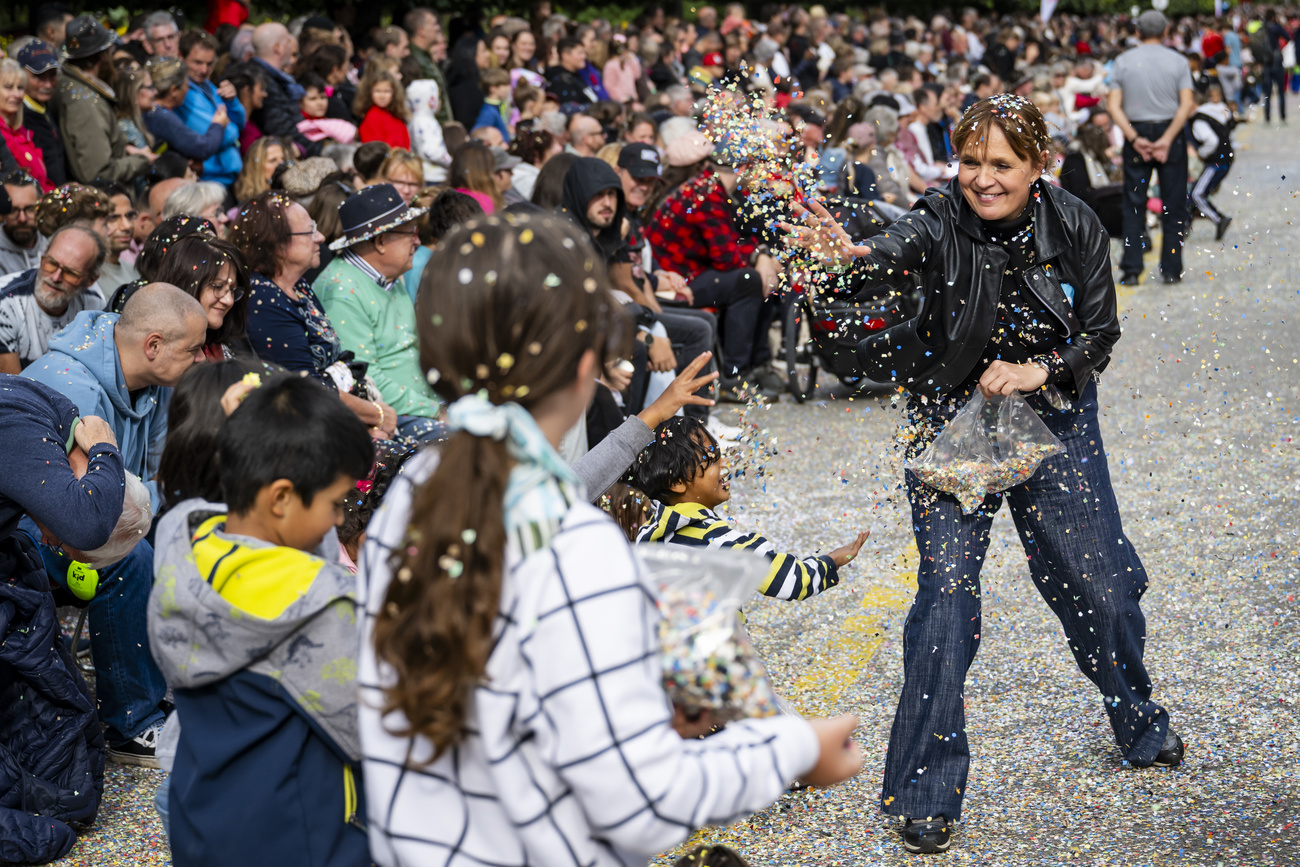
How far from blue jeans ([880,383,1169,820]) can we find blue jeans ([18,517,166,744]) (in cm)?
223

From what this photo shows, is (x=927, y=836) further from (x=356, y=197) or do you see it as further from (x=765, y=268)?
(x=765, y=268)

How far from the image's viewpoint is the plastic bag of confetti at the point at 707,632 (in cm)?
167

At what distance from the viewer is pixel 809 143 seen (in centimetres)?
880

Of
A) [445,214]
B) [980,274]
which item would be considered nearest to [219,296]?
[445,214]

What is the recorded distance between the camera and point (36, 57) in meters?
7.38

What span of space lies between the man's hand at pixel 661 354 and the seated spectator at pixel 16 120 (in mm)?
3388

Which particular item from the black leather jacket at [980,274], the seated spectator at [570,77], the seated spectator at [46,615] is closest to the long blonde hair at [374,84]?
the seated spectator at [570,77]

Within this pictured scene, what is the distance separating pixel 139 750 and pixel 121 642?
0.33 meters

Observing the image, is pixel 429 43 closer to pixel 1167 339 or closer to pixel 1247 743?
pixel 1167 339

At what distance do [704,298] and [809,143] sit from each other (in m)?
1.64

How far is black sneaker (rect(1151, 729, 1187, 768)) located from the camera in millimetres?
3520

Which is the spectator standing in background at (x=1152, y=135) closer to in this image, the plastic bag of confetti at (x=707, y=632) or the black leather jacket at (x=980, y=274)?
the black leather jacket at (x=980, y=274)

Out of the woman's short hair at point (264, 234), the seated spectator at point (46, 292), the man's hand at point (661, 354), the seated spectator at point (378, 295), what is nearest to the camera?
the seated spectator at point (46, 292)

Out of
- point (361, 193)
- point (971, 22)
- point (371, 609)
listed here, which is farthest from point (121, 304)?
point (971, 22)
